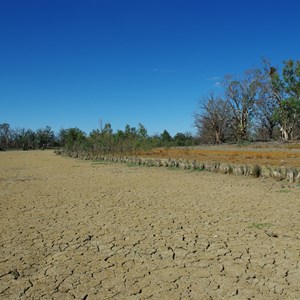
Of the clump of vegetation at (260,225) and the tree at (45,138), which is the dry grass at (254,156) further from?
the tree at (45,138)

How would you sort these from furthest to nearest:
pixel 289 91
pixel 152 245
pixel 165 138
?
pixel 165 138 < pixel 289 91 < pixel 152 245

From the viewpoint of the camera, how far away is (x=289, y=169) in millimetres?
9125

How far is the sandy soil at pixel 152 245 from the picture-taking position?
303 cm

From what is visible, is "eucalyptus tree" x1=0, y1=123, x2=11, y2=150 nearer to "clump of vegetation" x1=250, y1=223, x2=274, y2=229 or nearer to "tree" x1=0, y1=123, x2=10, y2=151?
"tree" x1=0, y1=123, x2=10, y2=151

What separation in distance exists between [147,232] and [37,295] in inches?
81.5

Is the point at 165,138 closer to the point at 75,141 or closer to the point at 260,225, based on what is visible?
the point at 75,141

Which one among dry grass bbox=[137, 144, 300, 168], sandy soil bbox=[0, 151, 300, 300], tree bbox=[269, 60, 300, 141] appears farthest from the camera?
tree bbox=[269, 60, 300, 141]

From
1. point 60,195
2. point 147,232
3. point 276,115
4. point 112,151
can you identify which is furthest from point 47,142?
point 147,232

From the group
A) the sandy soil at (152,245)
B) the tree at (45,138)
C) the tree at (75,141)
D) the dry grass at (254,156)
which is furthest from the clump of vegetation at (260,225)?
the tree at (45,138)

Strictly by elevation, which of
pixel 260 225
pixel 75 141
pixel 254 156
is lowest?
pixel 260 225

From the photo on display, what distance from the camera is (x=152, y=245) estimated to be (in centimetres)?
416

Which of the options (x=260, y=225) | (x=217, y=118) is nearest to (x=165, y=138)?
(x=217, y=118)

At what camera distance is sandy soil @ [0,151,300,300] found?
9.93 feet

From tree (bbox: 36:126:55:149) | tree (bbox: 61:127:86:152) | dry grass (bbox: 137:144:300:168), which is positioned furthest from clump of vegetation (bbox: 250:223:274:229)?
tree (bbox: 36:126:55:149)
